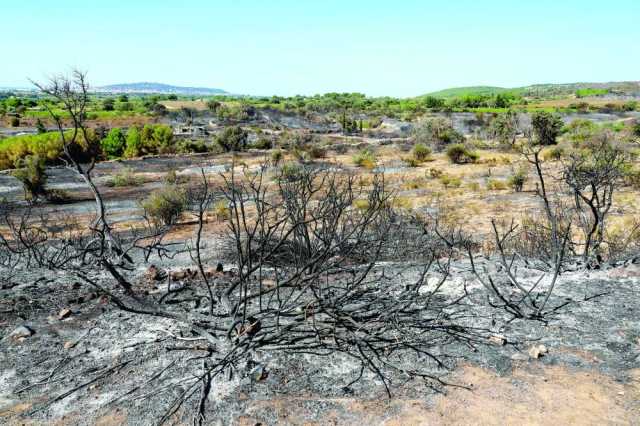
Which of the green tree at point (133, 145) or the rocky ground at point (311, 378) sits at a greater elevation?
the green tree at point (133, 145)

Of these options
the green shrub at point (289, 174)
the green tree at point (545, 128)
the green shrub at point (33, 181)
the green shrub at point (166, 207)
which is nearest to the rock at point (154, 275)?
the green shrub at point (289, 174)

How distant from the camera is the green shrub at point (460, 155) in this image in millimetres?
30467

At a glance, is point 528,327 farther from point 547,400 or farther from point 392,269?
point 392,269

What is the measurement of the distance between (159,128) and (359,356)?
35.6 metres

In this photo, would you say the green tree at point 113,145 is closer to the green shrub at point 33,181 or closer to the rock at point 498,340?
the green shrub at point 33,181

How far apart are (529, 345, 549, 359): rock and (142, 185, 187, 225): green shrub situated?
13.3m

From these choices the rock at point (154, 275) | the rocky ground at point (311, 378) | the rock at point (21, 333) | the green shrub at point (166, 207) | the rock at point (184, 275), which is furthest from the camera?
the green shrub at point (166, 207)

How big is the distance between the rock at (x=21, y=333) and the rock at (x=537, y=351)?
241 inches

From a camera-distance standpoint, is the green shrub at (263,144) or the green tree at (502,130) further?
the green shrub at (263,144)

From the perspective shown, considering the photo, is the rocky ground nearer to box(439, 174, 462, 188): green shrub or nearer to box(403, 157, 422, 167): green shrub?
box(439, 174, 462, 188): green shrub

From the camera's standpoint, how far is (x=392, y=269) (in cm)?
895

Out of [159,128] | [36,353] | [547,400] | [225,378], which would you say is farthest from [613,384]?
[159,128]

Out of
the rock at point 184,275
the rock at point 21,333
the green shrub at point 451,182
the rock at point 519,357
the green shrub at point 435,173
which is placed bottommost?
the green shrub at point 451,182

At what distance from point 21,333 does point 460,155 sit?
91.9 ft
